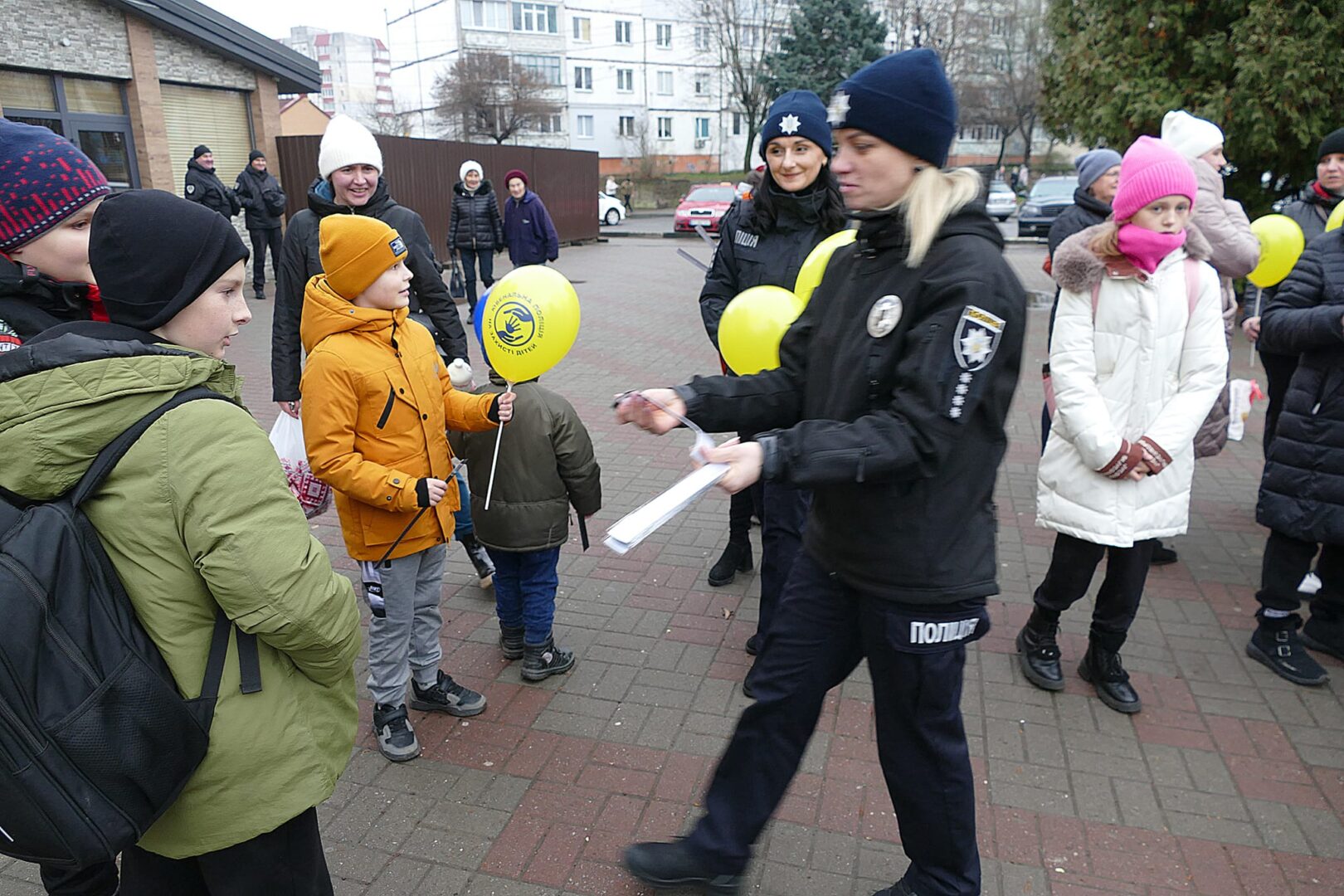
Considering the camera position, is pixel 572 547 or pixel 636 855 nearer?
pixel 636 855

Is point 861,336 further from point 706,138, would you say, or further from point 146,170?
point 706,138

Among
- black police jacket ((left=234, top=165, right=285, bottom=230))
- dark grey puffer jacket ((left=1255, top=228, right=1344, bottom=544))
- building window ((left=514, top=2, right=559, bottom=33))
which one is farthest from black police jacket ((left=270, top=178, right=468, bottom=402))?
building window ((left=514, top=2, right=559, bottom=33))

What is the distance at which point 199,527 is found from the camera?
162 cm

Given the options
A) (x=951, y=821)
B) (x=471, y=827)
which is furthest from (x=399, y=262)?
(x=951, y=821)

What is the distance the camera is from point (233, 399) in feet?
5.90

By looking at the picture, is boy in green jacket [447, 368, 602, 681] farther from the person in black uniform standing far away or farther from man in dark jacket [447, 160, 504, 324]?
man in dark jacket [447, 160, 504, 324]

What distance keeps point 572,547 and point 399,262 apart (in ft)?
Result: 7.94

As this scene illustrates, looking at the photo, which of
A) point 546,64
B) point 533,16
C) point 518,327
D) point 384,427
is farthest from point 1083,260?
point 533,16

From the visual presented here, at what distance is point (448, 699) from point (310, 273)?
2070 millimetres

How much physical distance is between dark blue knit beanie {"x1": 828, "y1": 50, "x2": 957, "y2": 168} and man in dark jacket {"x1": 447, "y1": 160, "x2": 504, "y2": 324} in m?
10.8

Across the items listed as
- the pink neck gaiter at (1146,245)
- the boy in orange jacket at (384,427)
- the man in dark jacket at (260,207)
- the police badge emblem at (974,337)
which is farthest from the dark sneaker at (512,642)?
the man in dark jacket at (260,207)

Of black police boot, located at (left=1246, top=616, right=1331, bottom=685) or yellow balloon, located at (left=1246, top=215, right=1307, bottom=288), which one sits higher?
yellow balloon, located at (left=1246, top=215, right=1307, bottom=288)

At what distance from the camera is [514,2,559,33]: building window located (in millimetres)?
56369

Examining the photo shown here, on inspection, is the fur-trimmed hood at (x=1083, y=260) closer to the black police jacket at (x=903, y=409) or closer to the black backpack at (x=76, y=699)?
the black police jacket at (x=903, y=409)
